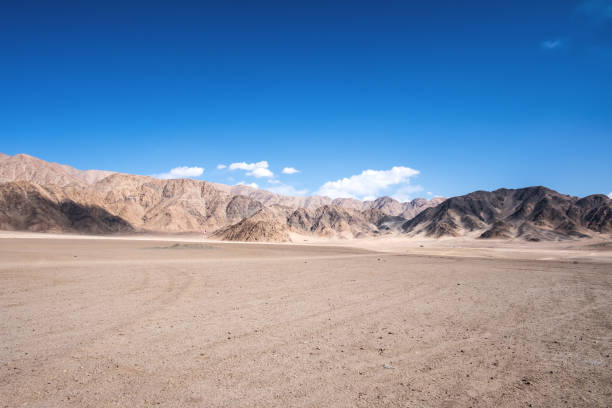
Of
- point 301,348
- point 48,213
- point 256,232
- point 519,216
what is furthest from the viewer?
point 519,216

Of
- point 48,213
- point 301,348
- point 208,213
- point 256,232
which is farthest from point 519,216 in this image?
point 48,213

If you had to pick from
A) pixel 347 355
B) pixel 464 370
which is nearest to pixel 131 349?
pixel 347 355

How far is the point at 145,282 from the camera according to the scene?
55.3 ft

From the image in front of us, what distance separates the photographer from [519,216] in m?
146

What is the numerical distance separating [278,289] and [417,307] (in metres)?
6.29

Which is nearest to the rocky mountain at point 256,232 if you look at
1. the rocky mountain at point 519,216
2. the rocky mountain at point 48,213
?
the rocky mountain at point 48,213

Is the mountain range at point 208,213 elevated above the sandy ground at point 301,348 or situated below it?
above

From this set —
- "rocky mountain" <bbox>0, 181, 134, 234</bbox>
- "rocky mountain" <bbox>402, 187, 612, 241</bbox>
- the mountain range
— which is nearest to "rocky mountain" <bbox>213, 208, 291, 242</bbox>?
the mountain range

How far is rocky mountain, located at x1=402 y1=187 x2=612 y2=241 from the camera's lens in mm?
122750

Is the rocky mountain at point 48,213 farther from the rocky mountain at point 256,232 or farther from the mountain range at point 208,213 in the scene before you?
the rocky mountain at point 256,232

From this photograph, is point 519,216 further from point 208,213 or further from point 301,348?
point 301,348

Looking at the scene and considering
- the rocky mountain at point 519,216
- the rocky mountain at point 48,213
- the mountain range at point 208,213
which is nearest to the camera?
the rocky mountain at point 48,213

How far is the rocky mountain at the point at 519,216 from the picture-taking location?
Answer: 403 ft

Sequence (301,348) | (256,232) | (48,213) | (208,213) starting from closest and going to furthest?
(301,348)
(256,232)
(48,213)
(208,213)
